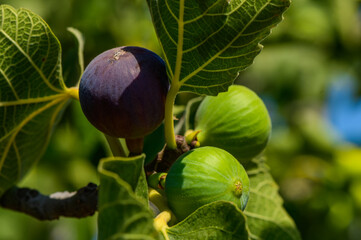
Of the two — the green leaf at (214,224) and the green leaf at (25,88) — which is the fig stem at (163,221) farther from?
the green leaf at (25,88)

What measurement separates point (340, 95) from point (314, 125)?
0.87 metres

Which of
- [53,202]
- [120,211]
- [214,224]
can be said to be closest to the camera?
[120,211]

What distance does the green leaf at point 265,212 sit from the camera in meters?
1.76

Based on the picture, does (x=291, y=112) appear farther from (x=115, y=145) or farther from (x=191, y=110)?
(x=115, y=145)

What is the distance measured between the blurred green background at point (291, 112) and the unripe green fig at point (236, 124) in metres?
0.50

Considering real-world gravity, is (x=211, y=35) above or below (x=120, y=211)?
above

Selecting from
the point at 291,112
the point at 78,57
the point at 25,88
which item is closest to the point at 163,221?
the point at 25,88

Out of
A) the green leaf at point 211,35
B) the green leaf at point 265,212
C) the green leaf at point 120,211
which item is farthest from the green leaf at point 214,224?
the green leaf at point 265,212

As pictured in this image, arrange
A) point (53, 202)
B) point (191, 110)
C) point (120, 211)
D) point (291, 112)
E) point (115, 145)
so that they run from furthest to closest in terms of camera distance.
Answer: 1. point (291, 112)
2. point (191, 110)
3. point (53, 202)
4. point (115, 145)
5. point (120, 211)

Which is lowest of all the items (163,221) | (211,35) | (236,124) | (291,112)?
(291,112)

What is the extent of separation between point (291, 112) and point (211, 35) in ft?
15.3

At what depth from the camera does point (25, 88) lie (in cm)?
151

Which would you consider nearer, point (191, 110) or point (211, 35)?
point (211, 35)

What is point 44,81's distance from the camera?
153 cm
